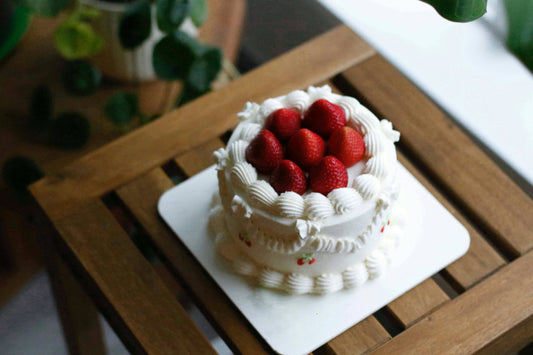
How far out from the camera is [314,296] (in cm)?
111

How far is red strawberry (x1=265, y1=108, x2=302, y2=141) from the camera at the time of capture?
1.05 metres

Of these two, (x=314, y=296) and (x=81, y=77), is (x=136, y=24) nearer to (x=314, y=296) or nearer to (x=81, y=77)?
(x=81, y=77)

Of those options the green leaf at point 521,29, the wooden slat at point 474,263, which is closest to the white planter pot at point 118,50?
the wooden slat at point 474,263

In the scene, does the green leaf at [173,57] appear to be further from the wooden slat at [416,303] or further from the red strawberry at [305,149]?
the wooden slat at [416,303]

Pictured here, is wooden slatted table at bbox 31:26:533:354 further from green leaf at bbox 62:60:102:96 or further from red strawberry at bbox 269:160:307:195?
green leaf at bbox 62:60:102:96

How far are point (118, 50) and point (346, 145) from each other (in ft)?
2.80

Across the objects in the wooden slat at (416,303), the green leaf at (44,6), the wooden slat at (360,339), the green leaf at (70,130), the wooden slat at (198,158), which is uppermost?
the wooden slat at (416,303)

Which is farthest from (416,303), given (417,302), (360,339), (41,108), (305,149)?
(41,108)

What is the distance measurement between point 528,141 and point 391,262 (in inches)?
23.5

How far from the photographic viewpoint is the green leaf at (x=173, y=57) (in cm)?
139

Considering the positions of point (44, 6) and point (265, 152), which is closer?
point (265, 152)

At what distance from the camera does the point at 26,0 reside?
135cm

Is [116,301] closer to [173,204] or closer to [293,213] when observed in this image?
[173,204]

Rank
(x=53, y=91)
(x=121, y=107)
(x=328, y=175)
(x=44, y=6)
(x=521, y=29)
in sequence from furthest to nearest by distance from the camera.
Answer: (x=53, y=91)
(x=121, y=107)
(x=44, y=6)
(x=328, y=175)
(x=521, y=29)
